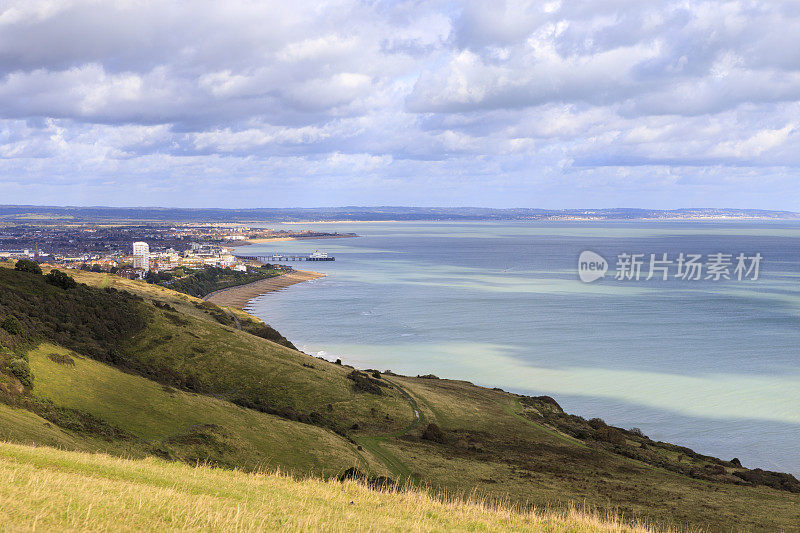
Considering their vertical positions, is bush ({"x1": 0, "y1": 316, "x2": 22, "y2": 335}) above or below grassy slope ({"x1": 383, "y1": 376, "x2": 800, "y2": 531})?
above

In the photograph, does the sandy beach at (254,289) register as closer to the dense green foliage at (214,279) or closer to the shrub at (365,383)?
the dense green foliage at (214,279)

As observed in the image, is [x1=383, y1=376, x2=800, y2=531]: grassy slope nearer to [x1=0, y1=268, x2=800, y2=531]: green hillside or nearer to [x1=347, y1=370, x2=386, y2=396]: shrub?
[x1=0, y1=268, x2=800, y2=531]: green hillside

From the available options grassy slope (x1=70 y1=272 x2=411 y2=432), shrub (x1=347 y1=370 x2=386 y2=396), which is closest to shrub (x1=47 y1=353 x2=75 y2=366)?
grassy slope (x1=70 y1=272 x2=411 y2=432)

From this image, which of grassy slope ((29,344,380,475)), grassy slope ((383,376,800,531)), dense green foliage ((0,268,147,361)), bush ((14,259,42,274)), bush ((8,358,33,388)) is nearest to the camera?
grassy slope ((383,376,800,531))

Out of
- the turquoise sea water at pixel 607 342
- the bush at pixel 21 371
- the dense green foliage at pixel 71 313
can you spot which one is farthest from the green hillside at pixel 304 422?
the turquoise sea water at pixel 607 342

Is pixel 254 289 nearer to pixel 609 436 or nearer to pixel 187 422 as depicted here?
pixel 609 436

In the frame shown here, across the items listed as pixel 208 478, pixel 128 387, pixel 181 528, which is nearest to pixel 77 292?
pixel 128 387

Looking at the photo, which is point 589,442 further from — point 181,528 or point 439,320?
point 439,320
